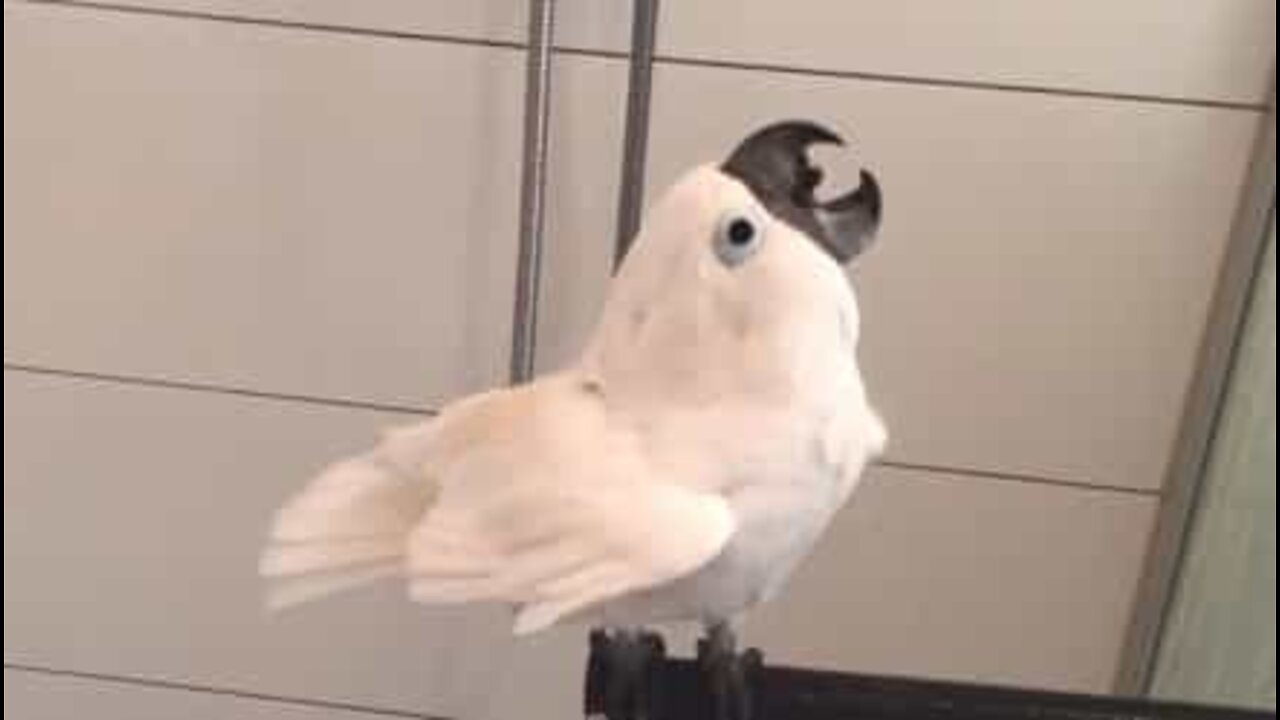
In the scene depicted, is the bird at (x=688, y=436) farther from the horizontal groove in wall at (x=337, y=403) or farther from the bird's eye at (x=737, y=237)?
the horizontal groove in wall at (x=337, y=403)

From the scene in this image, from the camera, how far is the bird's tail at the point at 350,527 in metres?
0.62

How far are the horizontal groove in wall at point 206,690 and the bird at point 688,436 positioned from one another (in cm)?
55

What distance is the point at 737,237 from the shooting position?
1.88 ft

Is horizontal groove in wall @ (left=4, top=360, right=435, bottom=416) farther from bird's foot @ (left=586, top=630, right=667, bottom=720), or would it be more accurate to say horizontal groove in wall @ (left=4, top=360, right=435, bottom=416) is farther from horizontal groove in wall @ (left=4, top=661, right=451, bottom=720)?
bird's foot @ (left=586, top=630, right=667, bottom=720)

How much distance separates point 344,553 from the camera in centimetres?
62

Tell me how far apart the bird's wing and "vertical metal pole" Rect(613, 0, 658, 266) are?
31cm

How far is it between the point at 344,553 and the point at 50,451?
0.54m

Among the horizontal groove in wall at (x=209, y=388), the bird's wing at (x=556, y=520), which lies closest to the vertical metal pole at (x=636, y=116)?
the horizontal groove in wall at (x=209, y=388)

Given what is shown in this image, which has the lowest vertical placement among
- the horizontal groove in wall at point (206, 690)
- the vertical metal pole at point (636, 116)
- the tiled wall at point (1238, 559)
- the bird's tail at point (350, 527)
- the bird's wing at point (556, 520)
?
the horizontal groove in wall at point (206, 690)

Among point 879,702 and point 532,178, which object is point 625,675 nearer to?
point 879,702

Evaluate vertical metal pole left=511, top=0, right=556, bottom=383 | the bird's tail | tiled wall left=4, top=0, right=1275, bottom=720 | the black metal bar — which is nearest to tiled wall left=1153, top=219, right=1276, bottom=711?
tiled wall left=4, top=0, right=1275, bottom=720

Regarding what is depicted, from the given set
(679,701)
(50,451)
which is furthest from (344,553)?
(50,451)

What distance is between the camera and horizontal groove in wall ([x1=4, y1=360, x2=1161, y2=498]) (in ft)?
3.37

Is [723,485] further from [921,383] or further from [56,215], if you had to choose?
[56,215]
